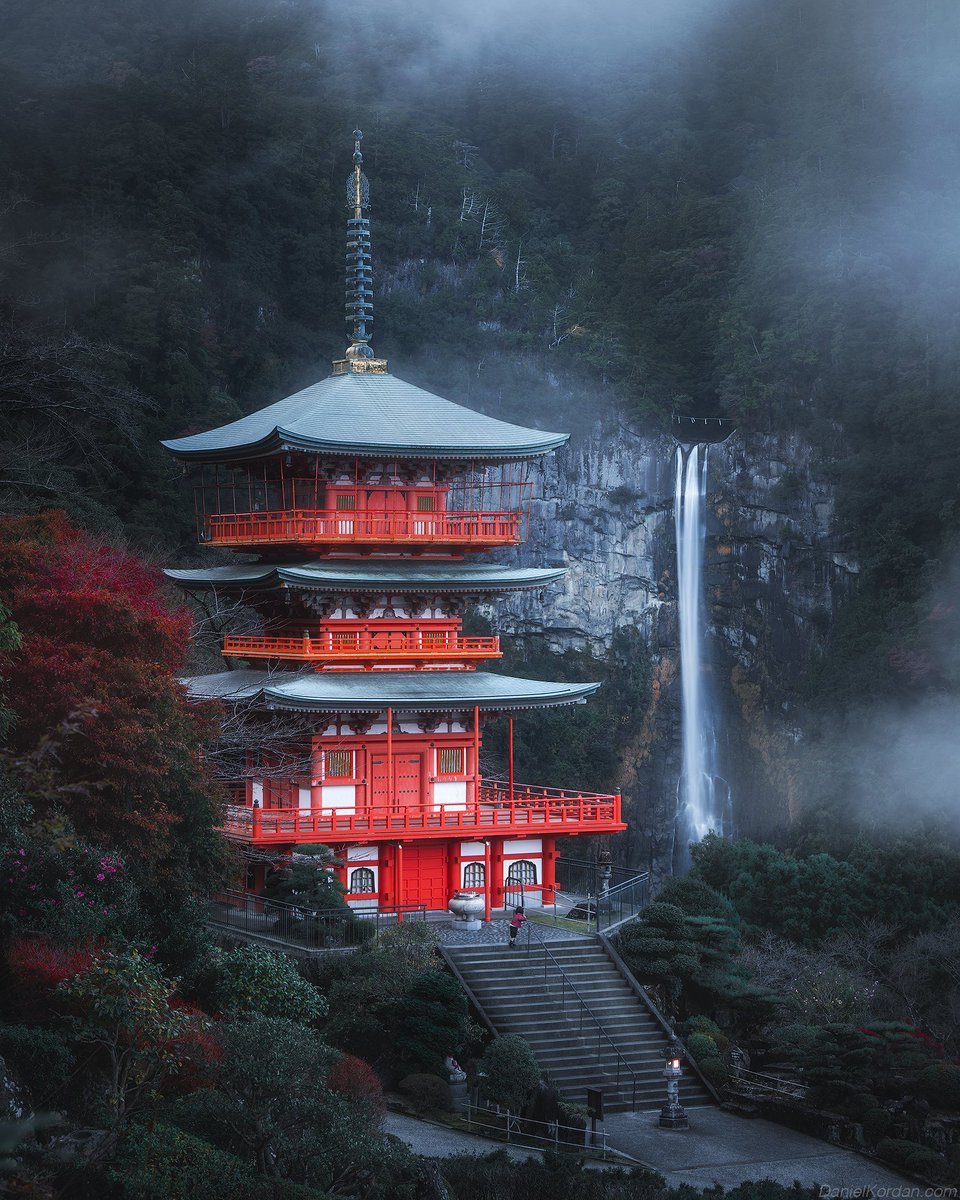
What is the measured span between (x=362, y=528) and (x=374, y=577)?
119 cm

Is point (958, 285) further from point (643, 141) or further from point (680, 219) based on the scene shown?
point (643, 141)

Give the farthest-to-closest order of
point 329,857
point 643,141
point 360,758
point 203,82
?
point 643,141 → point 203,82 → point 360,758 → point 329,857

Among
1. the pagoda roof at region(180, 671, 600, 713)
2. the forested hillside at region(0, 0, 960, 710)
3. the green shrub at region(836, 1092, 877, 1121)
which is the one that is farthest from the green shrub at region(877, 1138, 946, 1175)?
the forested hillside at region(0, 0, 960, 710)

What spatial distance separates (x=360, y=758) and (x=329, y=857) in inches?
121

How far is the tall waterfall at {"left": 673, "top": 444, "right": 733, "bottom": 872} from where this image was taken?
64.9 metres

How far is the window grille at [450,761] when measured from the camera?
29.3 meters

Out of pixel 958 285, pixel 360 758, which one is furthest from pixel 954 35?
pixel 360 758

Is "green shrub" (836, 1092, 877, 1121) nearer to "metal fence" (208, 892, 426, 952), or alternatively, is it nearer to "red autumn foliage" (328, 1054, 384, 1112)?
"metal fence" (208, 892, 426, 952)

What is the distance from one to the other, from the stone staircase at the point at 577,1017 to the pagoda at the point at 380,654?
9.02ft

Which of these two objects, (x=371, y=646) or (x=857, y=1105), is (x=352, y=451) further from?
(x=857, y=1105)

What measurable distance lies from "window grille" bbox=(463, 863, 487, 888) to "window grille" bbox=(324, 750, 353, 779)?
2664mm

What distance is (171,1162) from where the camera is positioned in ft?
48.4

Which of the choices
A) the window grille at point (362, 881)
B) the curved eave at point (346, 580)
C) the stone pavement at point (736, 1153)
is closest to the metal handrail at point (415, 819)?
the window grille at point (362, 881)

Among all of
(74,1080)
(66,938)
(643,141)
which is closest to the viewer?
(74,1080)
